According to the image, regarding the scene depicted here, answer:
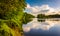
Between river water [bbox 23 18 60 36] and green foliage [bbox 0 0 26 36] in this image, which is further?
river water [bbox 23 18 60 36]

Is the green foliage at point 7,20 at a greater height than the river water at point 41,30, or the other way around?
the green foliage at point 7,20

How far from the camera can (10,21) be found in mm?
11383

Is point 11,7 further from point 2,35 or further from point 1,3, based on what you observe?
point 2,35

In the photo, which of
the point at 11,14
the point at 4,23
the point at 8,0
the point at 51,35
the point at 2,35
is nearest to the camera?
the point at 2,35

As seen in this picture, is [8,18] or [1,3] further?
[8,18]

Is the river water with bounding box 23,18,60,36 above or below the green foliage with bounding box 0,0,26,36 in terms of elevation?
below

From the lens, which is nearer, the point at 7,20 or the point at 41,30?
the point at 7,20

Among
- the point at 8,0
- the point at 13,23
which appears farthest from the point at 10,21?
the point at 8,0

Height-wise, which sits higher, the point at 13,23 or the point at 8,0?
the point at 8,0

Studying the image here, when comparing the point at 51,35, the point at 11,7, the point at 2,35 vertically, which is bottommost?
the point at 51,35

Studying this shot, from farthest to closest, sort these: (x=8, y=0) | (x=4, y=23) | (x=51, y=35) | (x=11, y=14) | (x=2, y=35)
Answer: (x=51, y=35), (x=11, y=14), (x=8, y=0), (x=4, y=23), (x=2, y=35)

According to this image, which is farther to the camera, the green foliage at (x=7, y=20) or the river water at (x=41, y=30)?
the river water at (x=41, y=30)

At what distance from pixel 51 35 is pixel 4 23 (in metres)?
7.63

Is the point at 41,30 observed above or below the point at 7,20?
Result: below
